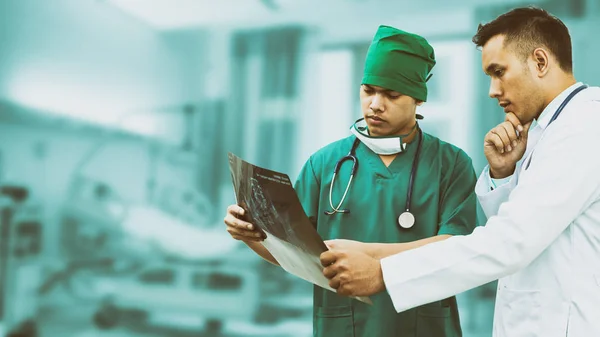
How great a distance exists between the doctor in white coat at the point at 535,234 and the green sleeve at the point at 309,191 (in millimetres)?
265

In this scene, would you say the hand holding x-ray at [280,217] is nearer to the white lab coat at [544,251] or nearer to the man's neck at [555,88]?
the white lab coat at [544,251]

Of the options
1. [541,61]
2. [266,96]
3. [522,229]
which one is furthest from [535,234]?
[266,96]

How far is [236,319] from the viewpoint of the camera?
279cm

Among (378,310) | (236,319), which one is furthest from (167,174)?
(378,310)

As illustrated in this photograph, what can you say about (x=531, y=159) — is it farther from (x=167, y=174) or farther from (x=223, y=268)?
(x=167, y=174)

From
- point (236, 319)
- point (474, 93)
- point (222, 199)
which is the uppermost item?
point (474, 93)

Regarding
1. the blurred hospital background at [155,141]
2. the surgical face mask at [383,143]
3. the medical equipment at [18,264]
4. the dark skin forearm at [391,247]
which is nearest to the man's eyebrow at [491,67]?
the surgical face mask at [383,143]

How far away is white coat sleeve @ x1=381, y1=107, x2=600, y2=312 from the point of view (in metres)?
0.84

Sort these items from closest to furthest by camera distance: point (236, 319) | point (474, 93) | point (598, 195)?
point (598, 195) → point (474, 93) → point (236, 319)

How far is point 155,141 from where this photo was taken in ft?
9.85

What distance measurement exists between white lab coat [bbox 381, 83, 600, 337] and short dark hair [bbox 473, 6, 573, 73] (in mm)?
111

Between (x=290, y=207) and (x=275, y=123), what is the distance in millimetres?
1864

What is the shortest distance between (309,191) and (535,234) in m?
0.51

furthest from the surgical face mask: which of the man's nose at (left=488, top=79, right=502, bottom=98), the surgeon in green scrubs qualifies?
the man's nose at (left=488, top=79, right=502, bottom=98)
